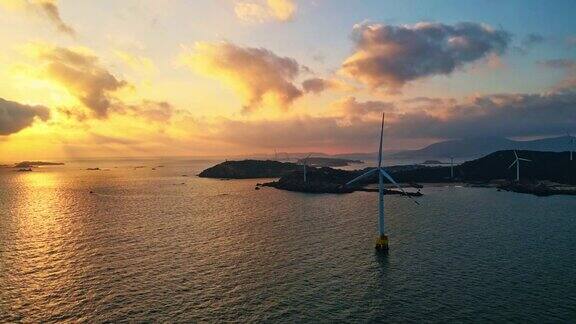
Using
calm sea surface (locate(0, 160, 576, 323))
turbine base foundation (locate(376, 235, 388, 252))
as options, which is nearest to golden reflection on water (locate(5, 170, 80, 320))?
calm sea surface (locate(0, 160, 576, 323))

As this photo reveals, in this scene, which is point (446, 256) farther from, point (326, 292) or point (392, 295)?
point (326, 292)

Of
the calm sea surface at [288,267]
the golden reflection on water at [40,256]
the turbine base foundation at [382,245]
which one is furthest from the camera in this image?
the turbine base foundation at [382,245]

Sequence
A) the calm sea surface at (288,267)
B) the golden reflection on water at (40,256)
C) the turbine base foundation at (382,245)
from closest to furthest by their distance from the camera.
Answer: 1. the calm sea surface at (288,267)
2. the golden reflection on water at (40,256)
3. the turbine base foundation at (382,245)

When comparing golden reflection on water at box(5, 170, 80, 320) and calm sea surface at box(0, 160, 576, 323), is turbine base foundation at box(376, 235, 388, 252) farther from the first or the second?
golden reflection on water at box(5, 170, 80, 320)

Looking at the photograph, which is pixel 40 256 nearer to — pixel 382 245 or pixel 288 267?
pixel 288 267

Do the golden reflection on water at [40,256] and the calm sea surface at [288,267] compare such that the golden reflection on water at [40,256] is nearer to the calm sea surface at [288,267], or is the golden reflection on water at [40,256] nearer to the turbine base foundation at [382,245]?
the calm sea surface at [288,267]

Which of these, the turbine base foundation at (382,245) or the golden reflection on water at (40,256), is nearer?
the golden reflection on water at (40,256)

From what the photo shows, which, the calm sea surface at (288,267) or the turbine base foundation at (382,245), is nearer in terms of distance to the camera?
the calm sea surface at (288,267)

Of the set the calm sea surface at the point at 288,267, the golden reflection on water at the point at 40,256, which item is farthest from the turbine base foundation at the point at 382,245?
the golden reflection on water at the point at 40,256

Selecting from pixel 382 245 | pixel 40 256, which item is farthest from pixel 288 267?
pixel 40 256

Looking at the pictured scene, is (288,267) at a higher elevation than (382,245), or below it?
below
